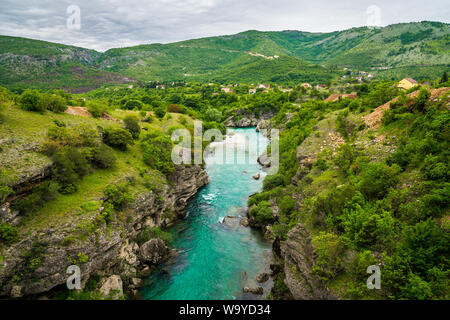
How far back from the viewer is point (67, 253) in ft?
58.5

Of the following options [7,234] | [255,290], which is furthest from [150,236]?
[255,290]

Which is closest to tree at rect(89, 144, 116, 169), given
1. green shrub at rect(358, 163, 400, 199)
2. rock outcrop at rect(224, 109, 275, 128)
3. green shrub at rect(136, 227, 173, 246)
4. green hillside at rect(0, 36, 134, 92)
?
green shrub at rect(136, 227, 173, 246)

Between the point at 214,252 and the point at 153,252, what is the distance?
6.93 metres

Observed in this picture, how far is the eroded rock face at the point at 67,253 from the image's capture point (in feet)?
52.7

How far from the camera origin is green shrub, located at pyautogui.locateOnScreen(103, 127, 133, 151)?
32344mm

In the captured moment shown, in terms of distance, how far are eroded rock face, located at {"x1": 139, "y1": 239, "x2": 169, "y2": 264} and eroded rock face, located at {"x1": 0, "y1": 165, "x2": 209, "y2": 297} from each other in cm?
31

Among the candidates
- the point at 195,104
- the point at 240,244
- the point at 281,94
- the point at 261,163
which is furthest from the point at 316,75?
the point at 240,244

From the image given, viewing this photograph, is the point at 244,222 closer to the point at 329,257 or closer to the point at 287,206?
the point at 287,206

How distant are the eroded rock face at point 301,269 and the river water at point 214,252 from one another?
457 centimetres

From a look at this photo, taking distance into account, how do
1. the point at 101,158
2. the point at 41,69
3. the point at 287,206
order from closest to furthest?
the point at 287,206, the point at 101,158, the point at 41,69

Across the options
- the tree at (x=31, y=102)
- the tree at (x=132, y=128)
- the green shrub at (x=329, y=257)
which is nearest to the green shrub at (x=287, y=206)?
the green shrub at (x=329, y=257)

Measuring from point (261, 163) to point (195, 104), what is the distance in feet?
177
